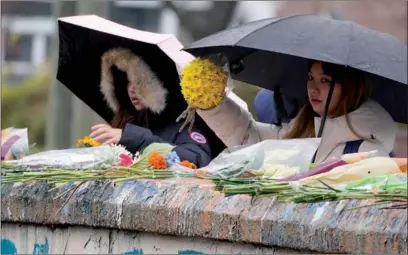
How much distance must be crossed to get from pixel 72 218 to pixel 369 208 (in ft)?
4.52

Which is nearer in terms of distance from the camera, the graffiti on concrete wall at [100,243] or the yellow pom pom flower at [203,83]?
the graffiti on concrete wall at [100,243]

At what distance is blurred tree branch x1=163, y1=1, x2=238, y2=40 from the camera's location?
1627 cm

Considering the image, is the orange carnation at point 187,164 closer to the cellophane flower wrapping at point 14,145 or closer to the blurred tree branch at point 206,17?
the cellophane flower wrapping at point 14,145

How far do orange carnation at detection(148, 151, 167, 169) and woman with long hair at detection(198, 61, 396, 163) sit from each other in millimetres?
718

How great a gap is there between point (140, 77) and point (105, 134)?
470mm

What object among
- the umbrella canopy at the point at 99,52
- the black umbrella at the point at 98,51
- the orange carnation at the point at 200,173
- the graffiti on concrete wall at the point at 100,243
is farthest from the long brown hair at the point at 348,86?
the graffiti on concrete wall at the point at 100,243

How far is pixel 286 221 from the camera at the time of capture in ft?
12.4

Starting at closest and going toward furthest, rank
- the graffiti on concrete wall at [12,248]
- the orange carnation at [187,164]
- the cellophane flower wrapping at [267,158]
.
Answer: the cellophane flower wrapping at [267,158] → the graffiti on concrete wall at [12,248] → the orange carnation at [187,164]

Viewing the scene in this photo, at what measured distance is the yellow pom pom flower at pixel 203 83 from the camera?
17.3ft

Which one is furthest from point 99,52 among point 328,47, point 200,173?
point 200,173

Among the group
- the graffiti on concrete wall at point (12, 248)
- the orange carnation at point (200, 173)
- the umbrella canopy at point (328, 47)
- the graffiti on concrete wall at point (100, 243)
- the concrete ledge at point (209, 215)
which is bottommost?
the graffiti on concrete wall at point (12, 248)

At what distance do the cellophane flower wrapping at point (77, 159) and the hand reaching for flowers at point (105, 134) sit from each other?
11.8 inches

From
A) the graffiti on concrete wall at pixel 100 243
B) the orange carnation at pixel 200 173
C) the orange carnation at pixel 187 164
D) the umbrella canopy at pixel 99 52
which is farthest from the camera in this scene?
the umbrella canopy at pixel 99 52

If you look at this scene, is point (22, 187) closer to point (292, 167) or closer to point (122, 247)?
point (122, 247)
